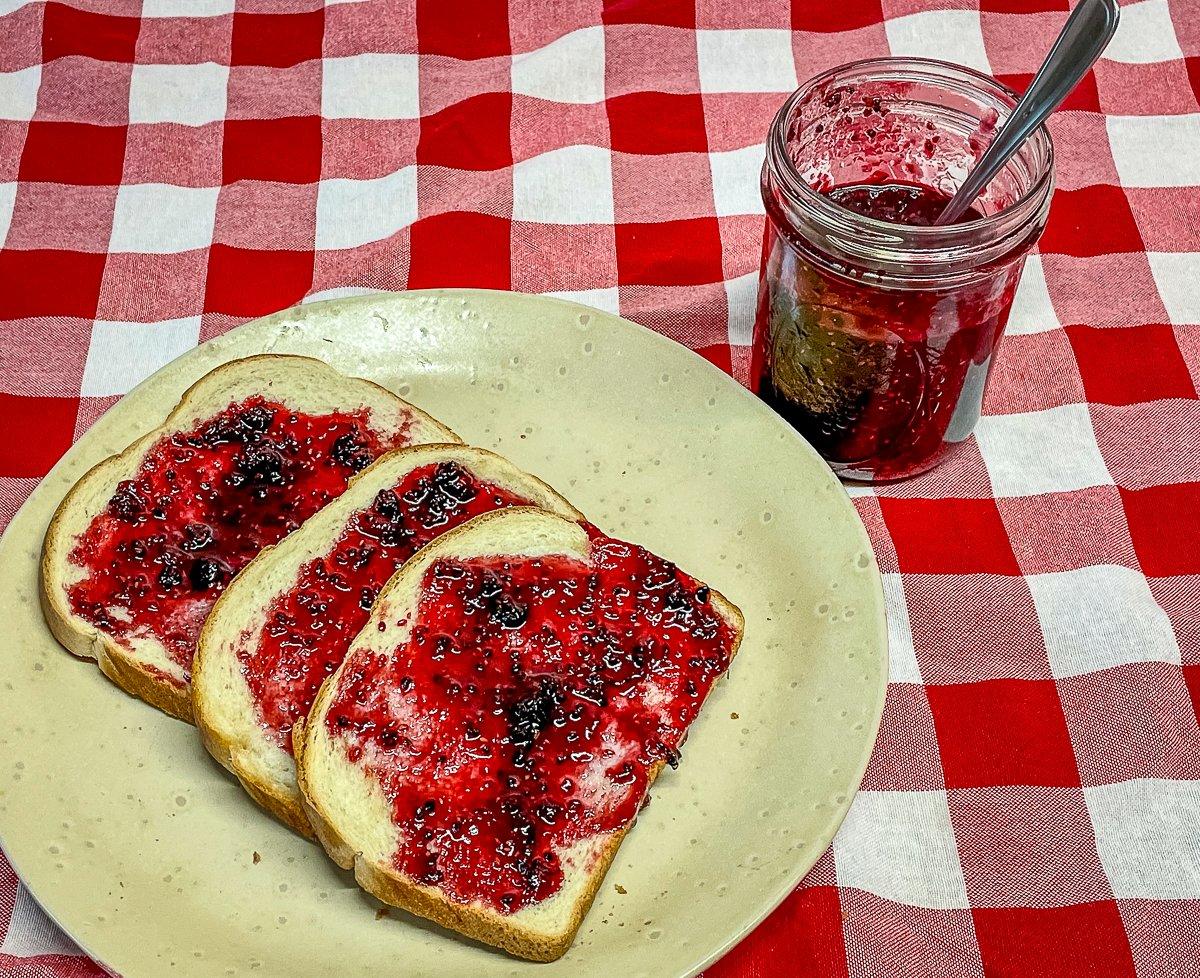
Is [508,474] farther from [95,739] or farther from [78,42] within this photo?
[78,42]

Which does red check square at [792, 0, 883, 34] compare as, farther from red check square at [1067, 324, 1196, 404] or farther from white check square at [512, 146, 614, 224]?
red check square at [1067, 324, 1196, 404]

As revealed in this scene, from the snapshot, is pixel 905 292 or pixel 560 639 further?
pixel 905 292

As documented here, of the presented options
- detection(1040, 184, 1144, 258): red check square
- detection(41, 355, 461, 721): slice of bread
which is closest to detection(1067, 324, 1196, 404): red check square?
detection(1040, 184, 1144, 258): red check square

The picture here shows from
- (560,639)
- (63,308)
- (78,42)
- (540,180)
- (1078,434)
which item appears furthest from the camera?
(78,42)

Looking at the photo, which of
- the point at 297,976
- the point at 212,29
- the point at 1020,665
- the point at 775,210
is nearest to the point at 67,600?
the point at 297,976

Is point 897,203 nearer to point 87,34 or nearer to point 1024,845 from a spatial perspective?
point 1024,845

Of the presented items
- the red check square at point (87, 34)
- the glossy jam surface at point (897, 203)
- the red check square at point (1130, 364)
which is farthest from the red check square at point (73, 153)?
the red check square at point (1130, 364)

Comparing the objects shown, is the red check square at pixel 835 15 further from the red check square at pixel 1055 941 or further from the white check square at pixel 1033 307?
the red check square at pixel 1055 941
